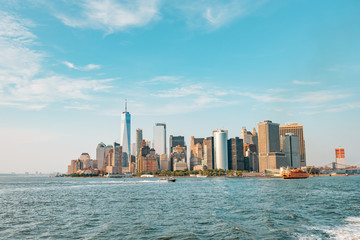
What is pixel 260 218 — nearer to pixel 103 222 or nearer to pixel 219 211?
pixel 219 211

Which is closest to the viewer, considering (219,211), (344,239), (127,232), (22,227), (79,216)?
(344,239)

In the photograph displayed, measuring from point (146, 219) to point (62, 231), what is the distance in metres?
16.8

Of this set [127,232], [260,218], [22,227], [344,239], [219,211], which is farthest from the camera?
[219,211]

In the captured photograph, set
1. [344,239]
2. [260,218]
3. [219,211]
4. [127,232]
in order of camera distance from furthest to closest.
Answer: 1. [219,211]
2. [260,218]
3. [127,232]
4. [344,239]

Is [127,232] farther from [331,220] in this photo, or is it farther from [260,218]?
[331,220]

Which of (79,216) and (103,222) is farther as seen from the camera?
(79,216)

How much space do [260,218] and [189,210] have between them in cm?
1937

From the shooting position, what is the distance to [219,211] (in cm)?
7244

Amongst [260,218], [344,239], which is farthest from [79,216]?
[344,239]

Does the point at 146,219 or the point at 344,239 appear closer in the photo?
the point at 344,239

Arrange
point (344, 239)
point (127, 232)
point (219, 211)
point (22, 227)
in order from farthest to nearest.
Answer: point (219, 211), point (22, 227), point (127, 232), point (344, 239)

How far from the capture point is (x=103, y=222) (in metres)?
60.4

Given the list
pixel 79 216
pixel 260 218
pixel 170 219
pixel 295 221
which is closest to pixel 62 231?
pixel 79 216

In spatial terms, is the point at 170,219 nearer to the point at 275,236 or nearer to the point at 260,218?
the point at 260,218
